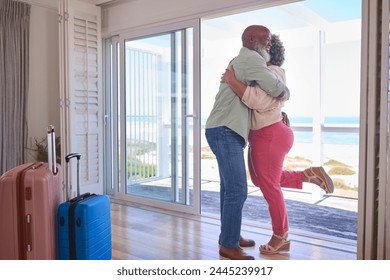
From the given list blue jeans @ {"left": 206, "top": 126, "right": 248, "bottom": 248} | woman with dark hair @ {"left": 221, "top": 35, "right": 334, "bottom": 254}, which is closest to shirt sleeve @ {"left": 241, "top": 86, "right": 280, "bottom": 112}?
woman with dark hair @ {"left": 221, "top": 35, "right": 334, "bottom": 254}

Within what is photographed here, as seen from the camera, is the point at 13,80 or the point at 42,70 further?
the point at 42,70

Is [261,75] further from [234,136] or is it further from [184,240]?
[184,240]

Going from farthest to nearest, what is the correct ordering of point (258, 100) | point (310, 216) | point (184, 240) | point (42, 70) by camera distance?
point (42, 70) < point (310, 216) < point (184, 240) < point (258, 100)

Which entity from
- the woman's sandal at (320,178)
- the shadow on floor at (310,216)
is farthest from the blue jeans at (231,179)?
the shadow on floor at (310,216)

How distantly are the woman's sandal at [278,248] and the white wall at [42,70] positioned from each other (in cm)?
288

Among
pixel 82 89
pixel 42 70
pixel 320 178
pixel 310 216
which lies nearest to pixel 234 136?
pixel 320 178

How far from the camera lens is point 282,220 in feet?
7.89

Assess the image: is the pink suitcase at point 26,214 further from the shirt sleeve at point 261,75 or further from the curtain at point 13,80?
the curtain at point 13,80

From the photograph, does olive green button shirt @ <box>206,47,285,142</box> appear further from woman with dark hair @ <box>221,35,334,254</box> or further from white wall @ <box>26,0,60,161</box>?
white wall @ <box>26,0,60,161</box>

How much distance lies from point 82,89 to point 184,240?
2047 millimetres

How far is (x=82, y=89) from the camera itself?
3746 mm

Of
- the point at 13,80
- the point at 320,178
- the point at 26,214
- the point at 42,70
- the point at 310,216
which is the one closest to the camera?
the point at 26,214

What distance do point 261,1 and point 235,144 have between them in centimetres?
135
